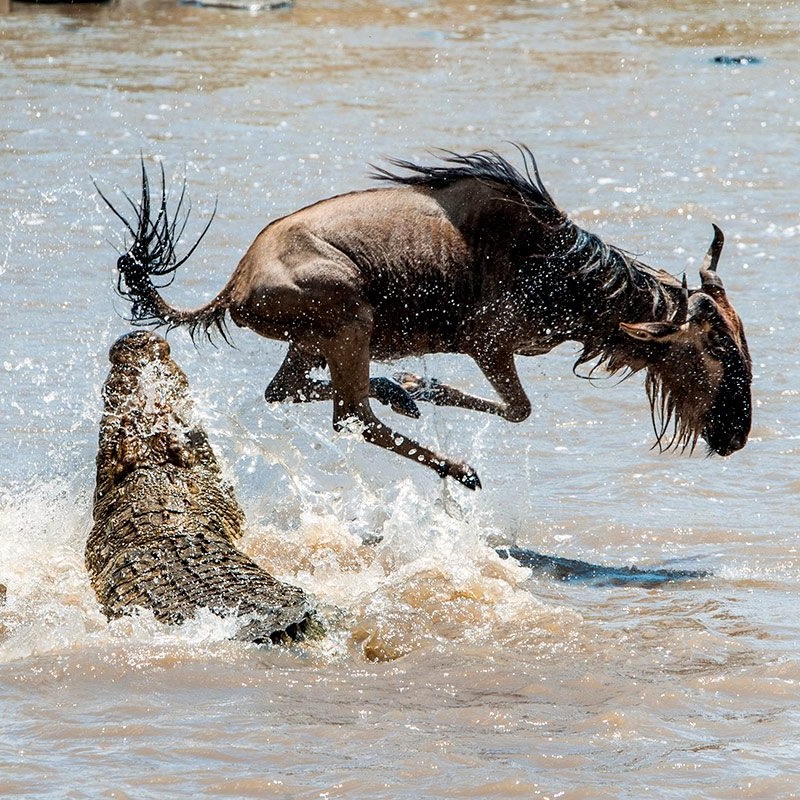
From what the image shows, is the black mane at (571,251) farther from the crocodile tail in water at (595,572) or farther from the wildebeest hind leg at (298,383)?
the crocodile tail in water at (595,572)

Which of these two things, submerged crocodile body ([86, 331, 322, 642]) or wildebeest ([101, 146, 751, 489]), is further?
wildebeest ([101, 146, 751, 489])

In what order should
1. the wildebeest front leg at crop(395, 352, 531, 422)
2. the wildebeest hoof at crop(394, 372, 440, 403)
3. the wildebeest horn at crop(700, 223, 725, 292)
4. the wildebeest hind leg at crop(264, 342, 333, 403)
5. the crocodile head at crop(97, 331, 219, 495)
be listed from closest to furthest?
1. the crocodile head at crop(97, 331, 219, 495)
2. the wildebeest horn at crop(700, 223, 725, 292)
3. the wildebeest front leg at crop(395, 352, 531, 422)
4. the wildebeest hind leg at crop(264, 342, 333, 403)
5. the wildebeest hoof at crop(394, 372, 440, 403)

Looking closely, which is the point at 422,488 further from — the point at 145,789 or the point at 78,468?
the point at 145,789

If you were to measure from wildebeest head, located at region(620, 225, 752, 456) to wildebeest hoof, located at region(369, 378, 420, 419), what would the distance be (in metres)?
1.11

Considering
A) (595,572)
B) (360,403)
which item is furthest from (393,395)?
(595,572)

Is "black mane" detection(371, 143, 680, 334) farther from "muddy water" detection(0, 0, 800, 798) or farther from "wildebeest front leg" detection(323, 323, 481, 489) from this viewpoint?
"muddy water" detection(0, 0, 800, 798)

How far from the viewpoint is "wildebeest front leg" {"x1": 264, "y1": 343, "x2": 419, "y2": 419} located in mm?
6730

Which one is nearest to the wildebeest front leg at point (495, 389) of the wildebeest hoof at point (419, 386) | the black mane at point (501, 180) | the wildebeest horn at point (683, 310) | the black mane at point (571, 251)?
the wildebeest hoof at point (419, 386)

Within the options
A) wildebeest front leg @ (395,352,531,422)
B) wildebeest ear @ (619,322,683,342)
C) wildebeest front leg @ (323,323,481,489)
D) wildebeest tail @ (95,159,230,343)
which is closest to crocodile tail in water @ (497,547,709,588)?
wildebeest front leg @ (323,323,481,489)

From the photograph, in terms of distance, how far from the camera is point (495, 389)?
6.81 metres

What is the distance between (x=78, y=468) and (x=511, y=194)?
243 centimetres

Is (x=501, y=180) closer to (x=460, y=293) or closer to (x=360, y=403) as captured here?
(x=460, y=293)

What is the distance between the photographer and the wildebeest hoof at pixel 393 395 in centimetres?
671

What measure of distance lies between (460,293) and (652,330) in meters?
0.86
